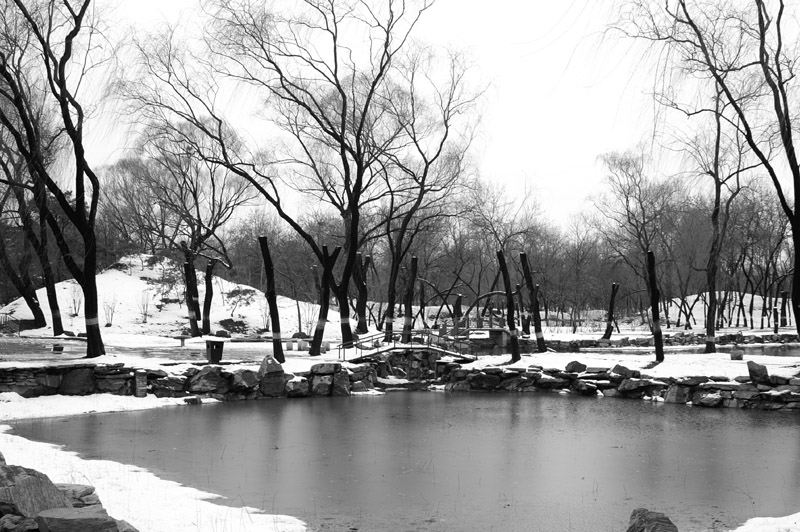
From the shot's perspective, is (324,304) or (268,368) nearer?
(268,368)

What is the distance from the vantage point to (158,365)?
16859mm

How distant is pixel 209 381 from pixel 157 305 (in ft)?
74.3

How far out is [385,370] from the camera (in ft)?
68.8

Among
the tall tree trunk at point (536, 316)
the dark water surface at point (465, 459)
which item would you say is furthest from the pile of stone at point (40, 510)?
the tall tree trunk at point (536, 316)

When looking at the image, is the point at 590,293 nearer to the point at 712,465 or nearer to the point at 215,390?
the point at 215,390

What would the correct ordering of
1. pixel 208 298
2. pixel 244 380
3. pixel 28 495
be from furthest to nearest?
pixel 208 298 < pixel 244 380 < pixel 28 495

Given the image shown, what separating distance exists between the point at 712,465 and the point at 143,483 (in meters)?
7.03

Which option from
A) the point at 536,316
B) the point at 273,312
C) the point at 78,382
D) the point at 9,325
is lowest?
the point at 78,382

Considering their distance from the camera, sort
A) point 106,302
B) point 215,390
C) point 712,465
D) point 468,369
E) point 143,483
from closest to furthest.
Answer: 1. point 143,483
2. point 712,465
3. point 215,390
4. point 468,369
5. point 106,302

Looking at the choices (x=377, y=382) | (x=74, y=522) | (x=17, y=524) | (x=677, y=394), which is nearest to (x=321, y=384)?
(x=377, y=382)

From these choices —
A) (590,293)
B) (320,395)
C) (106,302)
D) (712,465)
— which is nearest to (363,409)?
(320,395)

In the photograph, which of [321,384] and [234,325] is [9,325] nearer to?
[234,325]

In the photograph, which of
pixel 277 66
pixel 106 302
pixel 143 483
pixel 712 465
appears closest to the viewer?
pixel 143 483

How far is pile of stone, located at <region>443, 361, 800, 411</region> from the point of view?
52.0 ft
